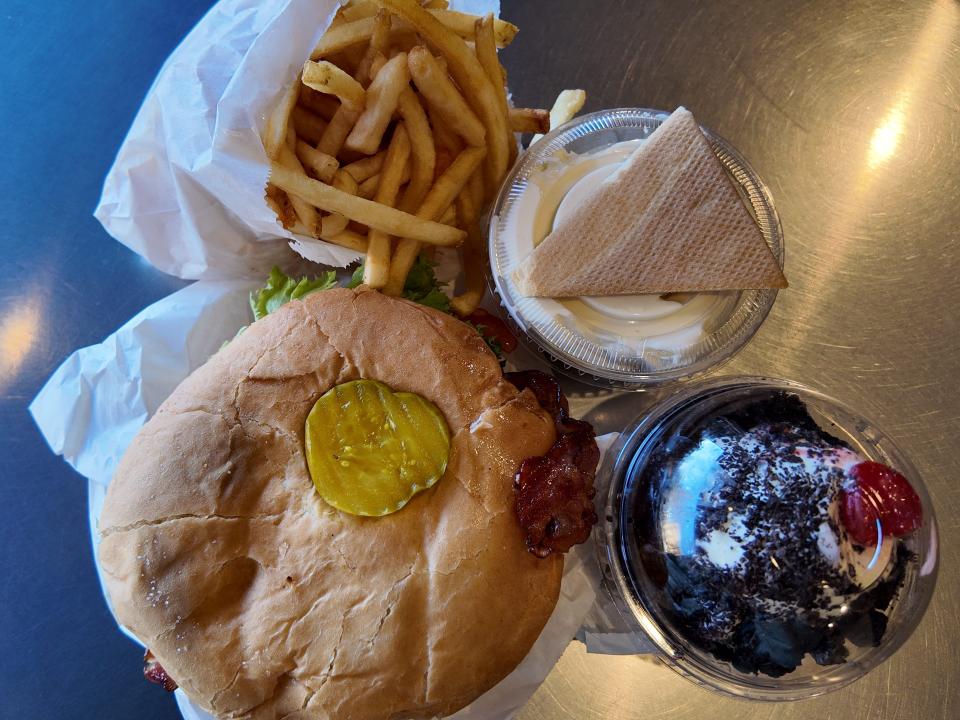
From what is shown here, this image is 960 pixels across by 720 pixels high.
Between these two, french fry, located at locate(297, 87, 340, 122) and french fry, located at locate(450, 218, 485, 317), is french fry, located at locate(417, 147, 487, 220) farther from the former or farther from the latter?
french fry, located at locate(297, 87, 340, 122)

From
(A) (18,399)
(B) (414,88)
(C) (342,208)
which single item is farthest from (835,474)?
(A) (18,399)

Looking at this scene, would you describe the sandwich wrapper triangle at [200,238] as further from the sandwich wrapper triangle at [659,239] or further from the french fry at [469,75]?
the sandwich wrapper triangle at [659,239]

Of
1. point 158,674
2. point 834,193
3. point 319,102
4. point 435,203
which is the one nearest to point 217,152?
point 319,102

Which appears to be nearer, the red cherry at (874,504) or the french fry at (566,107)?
the red cherry at (874,504)

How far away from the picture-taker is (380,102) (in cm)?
157

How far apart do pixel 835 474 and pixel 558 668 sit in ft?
3.61

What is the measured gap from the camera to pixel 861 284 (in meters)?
2.18

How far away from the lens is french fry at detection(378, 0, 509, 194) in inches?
60.9

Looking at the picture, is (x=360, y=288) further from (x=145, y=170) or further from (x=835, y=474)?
(x=835, y=474)

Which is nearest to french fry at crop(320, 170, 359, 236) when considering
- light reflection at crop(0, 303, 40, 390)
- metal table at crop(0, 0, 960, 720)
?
metal table at crop(0, 0, 960, 720)

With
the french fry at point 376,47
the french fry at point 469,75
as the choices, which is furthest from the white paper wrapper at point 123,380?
the french fry at point 469,75

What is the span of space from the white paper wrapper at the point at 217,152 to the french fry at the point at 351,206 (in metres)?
0.09

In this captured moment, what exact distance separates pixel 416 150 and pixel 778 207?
1.27 m

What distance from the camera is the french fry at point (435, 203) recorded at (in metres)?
1.72
